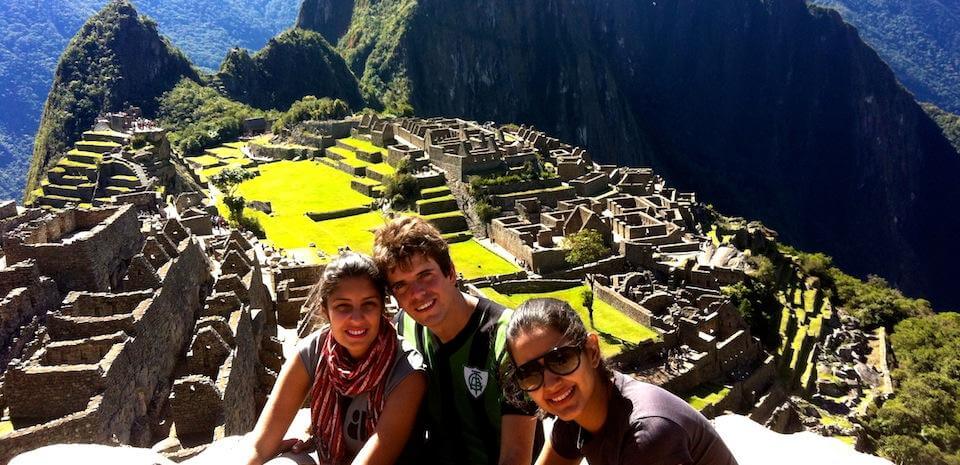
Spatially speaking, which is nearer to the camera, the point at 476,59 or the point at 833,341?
the point at 833,341

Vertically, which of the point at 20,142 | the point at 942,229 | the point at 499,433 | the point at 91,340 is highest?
the point at 499,433

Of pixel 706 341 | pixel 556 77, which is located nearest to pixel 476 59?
pixel 556 77

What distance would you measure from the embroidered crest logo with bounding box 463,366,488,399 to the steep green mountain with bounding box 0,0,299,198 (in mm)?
60979

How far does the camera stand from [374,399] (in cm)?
526

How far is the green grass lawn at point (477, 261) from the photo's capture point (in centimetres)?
3184

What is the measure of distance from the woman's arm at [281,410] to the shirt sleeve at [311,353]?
0.03 m

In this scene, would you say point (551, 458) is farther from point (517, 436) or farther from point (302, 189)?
point (302, 189)

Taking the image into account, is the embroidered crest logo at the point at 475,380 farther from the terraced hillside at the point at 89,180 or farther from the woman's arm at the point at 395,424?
the terraced hillside at the point at 89,180

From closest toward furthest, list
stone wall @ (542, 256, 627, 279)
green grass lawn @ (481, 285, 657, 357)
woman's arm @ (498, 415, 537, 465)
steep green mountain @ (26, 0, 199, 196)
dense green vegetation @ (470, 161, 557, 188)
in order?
woman's arm @ (498, 415, 537, 465)
green grass lawn @ (481, 285, 657, 357)
stone wall @ (542, 256, 627, 279)
dense green vegetation @ (470, 161, 557, 188)
steep green mountain @ (26, 0, 199, 196)

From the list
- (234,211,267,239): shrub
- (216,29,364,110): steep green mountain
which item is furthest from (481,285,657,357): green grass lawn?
(216,29,364,110): steep green mountain

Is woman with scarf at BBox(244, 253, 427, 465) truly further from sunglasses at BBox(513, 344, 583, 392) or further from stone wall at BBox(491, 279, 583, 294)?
stone wall at BBox(491, 279, 583, 294)

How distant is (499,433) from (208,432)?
7704mm

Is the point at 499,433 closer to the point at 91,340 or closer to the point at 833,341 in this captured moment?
the point at 91,340

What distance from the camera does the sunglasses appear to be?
4.13 m
